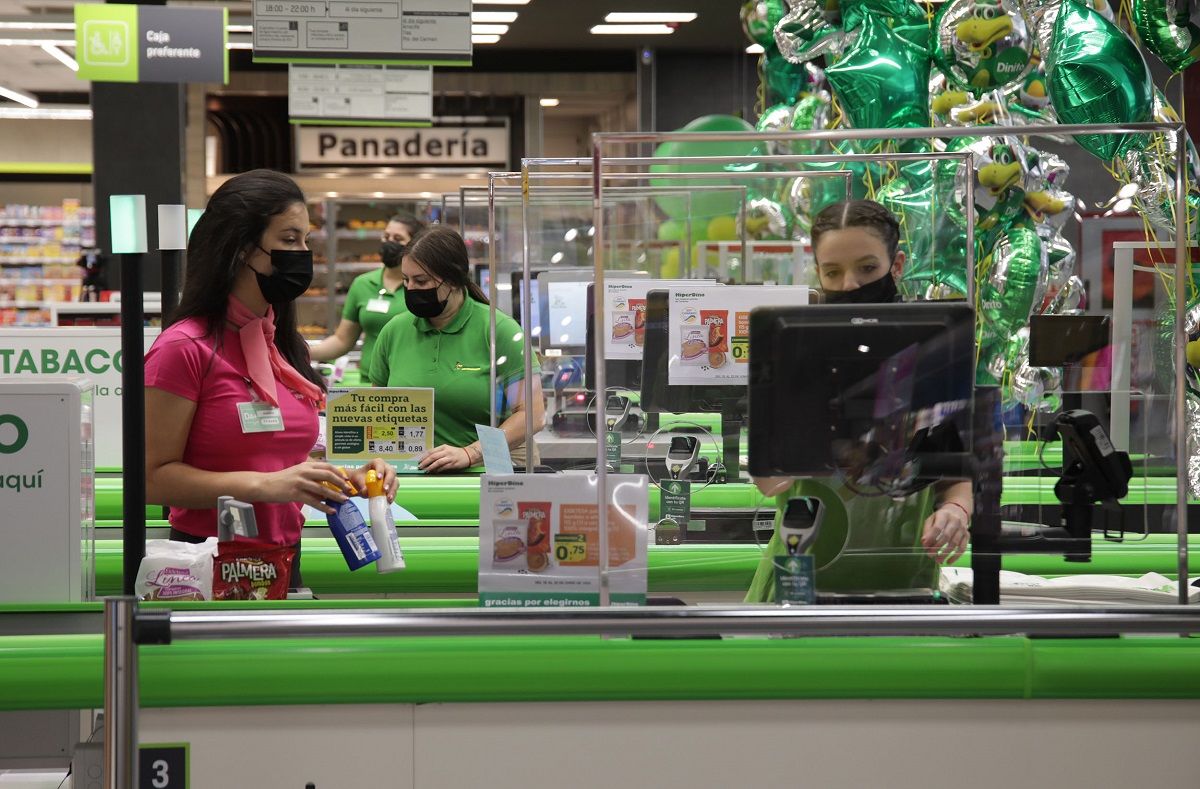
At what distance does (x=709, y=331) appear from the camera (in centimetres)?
279

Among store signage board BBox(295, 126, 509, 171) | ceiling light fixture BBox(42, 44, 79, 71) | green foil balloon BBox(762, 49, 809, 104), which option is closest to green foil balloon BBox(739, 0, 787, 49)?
green foil balloon BBox(762, 49, 809, 104)

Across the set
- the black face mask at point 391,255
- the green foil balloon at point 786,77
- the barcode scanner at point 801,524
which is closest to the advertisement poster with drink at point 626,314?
the barcode scanner at point 801,524

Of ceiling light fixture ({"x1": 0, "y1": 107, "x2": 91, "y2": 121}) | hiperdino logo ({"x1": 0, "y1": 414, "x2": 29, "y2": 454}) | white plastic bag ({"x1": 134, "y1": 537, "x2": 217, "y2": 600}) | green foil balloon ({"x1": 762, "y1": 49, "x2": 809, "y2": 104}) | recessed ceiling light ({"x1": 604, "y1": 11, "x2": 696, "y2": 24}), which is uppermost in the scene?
recessed ceiling light ({"x1": 604, "y1": 11, "x2": 696, "y2": 24})

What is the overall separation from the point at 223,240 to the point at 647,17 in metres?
10.6

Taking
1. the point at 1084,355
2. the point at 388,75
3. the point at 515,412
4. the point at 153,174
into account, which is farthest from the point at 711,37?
the point at 1084,355

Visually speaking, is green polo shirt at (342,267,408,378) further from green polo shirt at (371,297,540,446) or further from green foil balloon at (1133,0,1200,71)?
green foil balloon at (1133,0,1200,71)

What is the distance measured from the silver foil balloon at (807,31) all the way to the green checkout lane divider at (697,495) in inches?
89.8

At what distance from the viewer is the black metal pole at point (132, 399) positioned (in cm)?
198

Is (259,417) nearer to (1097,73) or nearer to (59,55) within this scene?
(1097,73)

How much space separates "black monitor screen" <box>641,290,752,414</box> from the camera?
2.81 m

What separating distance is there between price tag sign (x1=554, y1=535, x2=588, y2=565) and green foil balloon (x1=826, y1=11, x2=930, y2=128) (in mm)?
3167

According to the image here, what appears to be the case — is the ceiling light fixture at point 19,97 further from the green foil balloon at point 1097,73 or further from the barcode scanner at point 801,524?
the barcode scanner at point 801,524

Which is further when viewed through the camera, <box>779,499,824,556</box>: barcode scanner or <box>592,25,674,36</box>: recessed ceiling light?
<box>592,25,674,36</box>: recessed ceiling light

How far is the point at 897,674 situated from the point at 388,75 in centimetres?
739
